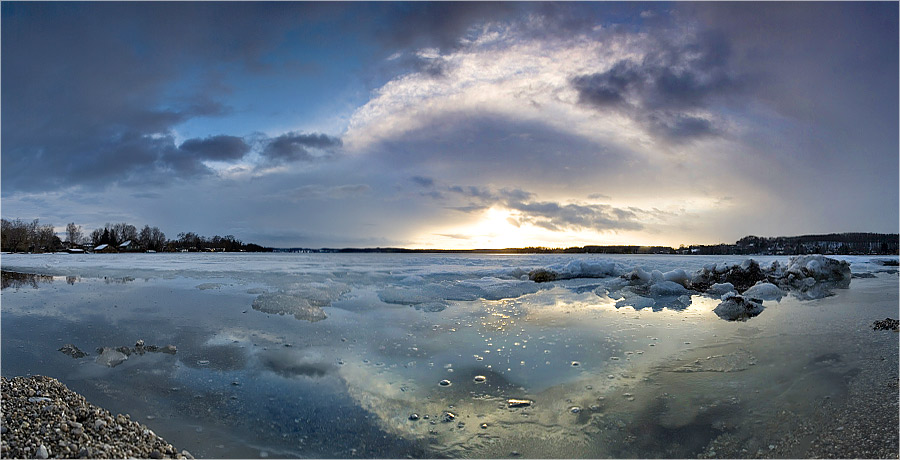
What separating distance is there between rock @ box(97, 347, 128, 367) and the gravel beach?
5.72 ft

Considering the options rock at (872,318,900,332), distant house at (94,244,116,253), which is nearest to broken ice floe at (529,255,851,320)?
rock at (872,318,900,332)

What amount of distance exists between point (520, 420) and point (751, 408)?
79.6 inches

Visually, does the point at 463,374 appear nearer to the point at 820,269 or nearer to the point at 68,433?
the point at 68,433

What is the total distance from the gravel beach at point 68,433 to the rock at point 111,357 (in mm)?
1742

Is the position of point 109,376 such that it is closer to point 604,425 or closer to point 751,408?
point 604,425

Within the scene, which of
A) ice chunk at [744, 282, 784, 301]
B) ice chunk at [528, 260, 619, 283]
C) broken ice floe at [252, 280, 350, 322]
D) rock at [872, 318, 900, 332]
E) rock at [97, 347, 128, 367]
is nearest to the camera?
rock at [97, 347, 128, 367]

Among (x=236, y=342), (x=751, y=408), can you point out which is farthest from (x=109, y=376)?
(x=751, y=408)

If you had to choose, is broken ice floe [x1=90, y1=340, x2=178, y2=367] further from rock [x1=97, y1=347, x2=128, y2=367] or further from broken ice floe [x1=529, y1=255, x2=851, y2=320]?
broken ice floe [x1=529, y1=255, x2=851, y2=320]

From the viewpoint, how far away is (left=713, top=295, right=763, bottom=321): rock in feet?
27.1

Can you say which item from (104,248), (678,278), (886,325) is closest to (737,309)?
(886,325)

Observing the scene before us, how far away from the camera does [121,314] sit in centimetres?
789

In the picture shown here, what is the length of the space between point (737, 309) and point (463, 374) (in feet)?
24.1

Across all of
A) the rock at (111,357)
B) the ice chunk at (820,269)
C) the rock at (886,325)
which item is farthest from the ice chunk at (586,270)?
A: the rock at (111,357)

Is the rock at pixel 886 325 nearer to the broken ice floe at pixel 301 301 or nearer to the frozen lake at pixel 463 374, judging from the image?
the frozen lake at pixel 463 374
